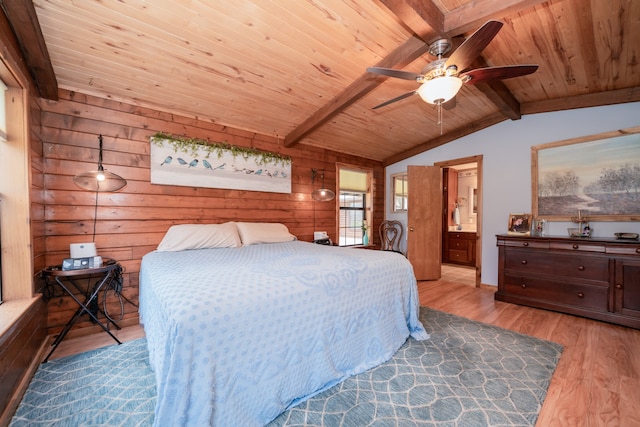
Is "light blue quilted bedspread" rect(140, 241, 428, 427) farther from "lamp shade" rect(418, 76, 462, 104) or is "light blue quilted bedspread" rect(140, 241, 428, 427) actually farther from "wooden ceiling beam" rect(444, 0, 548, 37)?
"wooden ceiling beam" rect(444, 0, 548, 37)

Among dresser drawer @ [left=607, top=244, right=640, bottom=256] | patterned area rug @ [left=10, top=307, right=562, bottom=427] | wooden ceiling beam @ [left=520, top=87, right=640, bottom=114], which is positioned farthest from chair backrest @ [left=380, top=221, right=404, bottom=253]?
patterned area rug @ [left=10, top=307, right=562, bottom=427]

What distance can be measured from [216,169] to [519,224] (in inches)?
168

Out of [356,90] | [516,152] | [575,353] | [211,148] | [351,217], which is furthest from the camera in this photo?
[351,217]

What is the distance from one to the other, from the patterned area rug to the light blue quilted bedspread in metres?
0.16

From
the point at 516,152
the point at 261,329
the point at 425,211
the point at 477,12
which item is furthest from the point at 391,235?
the point at 261,329

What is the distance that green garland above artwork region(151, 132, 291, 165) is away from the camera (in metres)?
2.95

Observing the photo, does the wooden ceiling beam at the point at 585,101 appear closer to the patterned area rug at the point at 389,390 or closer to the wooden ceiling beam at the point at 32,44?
the patterned area rug at the point at 389,390

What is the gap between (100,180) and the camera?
251 cm

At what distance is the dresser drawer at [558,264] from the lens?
9.13ft

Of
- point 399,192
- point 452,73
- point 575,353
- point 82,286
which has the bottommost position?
point 575,353

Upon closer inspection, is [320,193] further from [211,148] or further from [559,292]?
[559,292]

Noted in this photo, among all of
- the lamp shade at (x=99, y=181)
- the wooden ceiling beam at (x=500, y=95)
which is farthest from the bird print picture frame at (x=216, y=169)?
the wooden ceiling beam at (x=500, y=95)

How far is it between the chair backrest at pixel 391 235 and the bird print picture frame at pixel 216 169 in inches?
96.1

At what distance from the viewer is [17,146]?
1.84 meters
